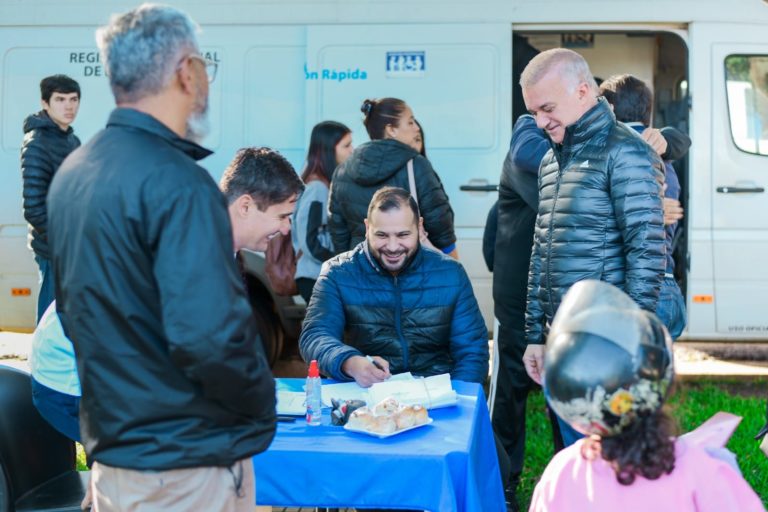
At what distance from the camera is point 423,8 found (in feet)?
20.4

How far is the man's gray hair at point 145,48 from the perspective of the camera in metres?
1.98

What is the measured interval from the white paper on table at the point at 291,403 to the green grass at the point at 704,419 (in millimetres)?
1588

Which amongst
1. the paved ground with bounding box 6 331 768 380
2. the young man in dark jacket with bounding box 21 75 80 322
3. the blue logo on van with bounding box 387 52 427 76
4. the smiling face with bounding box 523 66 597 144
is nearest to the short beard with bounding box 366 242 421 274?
the smiling face with bounding box 523 66 597 144

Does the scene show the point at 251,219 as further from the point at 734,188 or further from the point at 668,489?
the point at 734,188

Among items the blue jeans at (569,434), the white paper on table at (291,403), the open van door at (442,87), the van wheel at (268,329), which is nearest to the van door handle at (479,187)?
the open van door at (442,87)

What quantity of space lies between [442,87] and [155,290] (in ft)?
14.6

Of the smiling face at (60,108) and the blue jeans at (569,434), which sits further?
the smiling face at (60,108)

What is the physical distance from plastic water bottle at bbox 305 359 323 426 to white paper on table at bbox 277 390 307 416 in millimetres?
54

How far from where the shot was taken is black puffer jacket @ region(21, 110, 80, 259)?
5.53 meters

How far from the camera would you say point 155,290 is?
195 cm

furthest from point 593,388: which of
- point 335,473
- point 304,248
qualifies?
point 304,248

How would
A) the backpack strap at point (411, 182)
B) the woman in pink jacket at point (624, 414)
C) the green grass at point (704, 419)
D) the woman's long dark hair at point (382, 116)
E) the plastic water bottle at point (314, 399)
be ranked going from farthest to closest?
the woman's long dark hair at point (382, 116) → the backpack strap at point (411, 182) → the green grass at point (704, 419) → the plastic water bottle at point (314, 399) → the woman in pink jacket at point (624, 414)

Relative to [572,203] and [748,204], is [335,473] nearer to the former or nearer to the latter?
[572,203]

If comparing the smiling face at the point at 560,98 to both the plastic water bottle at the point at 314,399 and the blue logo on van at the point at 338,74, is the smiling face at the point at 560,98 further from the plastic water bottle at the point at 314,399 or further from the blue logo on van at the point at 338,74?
the blue logo on van at the point at 338,74
